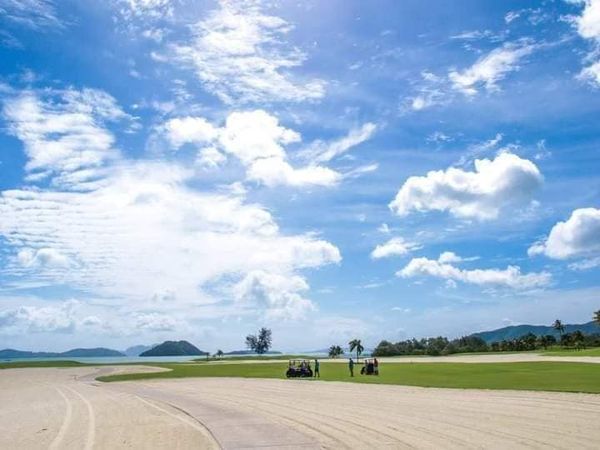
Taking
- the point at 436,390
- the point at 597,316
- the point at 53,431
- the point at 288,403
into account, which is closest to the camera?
the point at 53,431

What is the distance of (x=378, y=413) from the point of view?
78.1ft

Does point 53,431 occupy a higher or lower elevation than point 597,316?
lower

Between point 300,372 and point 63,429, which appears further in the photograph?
point 300,372

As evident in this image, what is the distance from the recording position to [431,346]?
595ft

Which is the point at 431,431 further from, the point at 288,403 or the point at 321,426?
the point at 288,403

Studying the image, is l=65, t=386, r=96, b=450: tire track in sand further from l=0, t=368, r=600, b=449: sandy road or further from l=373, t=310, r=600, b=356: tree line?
l=373, t=310, r=600, b=356: tree line

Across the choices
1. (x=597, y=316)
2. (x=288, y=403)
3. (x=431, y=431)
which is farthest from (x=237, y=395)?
(x=597, y=316)

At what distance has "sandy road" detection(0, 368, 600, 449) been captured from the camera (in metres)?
16.9

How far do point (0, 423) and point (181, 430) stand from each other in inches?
506

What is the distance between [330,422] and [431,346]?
168 m

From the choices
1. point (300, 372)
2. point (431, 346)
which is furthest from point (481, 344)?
point (300, 372)

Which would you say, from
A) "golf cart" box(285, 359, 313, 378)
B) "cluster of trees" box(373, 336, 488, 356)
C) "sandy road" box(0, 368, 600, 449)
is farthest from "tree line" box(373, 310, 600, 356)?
"sandy road" box(0, 368, 600, 449)

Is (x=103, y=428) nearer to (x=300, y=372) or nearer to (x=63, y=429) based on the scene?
(x=63, y=429)

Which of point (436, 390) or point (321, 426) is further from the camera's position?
point (436, 390)
